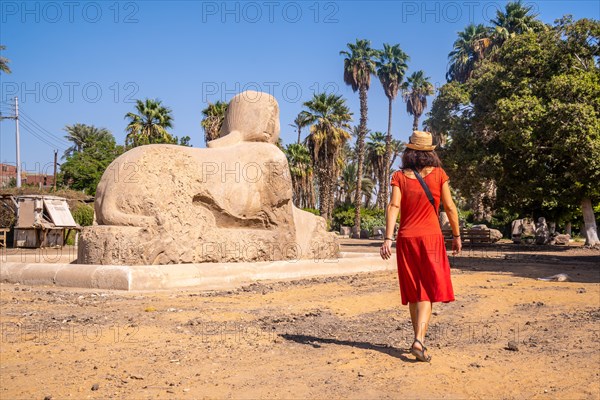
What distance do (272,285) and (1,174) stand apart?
46.6 metres

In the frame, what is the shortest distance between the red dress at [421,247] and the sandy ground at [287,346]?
51 centimetres

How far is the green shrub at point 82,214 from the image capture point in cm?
2284

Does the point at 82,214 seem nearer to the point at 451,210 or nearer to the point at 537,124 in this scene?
the point at 537,124

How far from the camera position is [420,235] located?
15.0ft

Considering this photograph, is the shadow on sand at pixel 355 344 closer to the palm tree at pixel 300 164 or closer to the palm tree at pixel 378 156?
the palm tree at pixel 300 164

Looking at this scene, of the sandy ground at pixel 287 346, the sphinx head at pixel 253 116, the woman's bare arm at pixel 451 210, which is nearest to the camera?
the sandy ground at pixel 287 346

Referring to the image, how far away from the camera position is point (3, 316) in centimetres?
603

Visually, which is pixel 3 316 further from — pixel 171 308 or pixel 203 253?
pixel 203 253

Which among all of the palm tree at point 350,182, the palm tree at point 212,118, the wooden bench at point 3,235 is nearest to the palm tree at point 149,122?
the palm tree at point 212,118

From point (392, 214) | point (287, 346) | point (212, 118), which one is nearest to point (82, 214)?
point (212, 118)

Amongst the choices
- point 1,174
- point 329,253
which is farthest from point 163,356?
point 1,174

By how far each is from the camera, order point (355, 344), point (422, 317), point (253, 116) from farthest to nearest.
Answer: point (253, 116), point (355, 344), point (422, 317)

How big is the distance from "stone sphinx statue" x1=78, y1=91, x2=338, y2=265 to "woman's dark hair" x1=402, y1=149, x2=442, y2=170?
16.4 ft

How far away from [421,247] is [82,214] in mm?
20603
